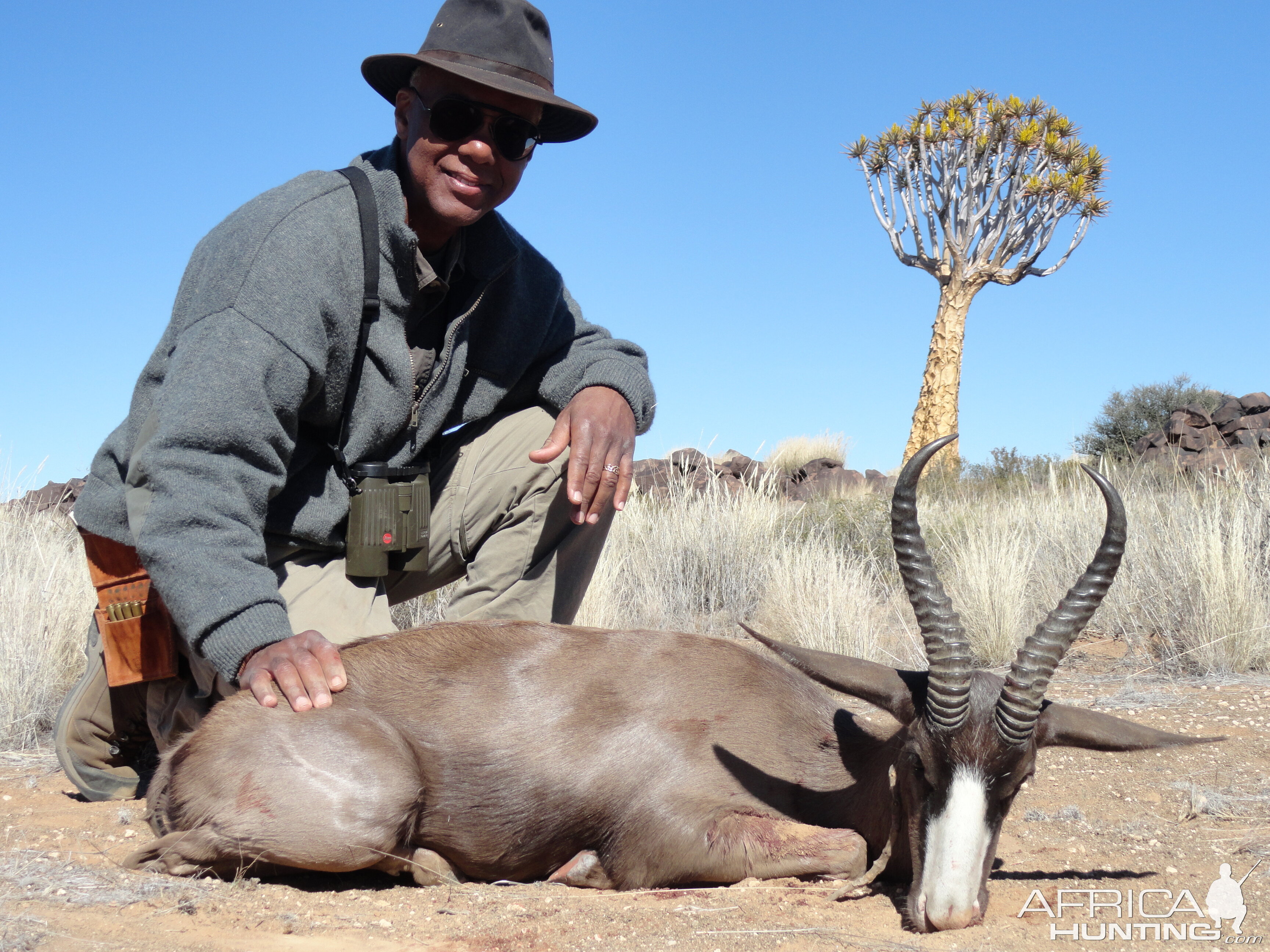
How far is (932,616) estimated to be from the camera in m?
3.45

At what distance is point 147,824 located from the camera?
14.4 ft

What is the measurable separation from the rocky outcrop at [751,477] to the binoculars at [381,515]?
893cm

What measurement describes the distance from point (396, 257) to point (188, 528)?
1543 mm

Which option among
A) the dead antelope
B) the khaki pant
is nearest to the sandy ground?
the dead antelope

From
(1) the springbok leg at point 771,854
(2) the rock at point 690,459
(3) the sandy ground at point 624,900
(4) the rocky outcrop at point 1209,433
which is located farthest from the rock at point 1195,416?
(1) the springbok leg at point 771,854

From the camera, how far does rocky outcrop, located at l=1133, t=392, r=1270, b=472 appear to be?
62.7 ft

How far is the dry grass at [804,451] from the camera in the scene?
2589cm

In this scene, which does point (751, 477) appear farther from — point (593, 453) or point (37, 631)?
point (593, 453)

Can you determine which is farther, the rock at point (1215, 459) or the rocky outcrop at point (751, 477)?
the rocky outcrop at point (751, 477)

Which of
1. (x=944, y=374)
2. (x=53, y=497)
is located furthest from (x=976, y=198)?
(x=53, y=497)

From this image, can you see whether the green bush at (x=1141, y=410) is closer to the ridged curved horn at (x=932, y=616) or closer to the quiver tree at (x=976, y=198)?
the quiver tree at (x=976, y=198)

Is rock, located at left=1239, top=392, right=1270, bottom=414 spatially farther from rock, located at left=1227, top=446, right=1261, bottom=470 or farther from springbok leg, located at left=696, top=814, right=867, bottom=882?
springbok leg, located at left=696, top=814, right=867, bottom=882

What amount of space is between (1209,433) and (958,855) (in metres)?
21.0

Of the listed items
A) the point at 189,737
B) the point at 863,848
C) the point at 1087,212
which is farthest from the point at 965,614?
the point at 1087,212
